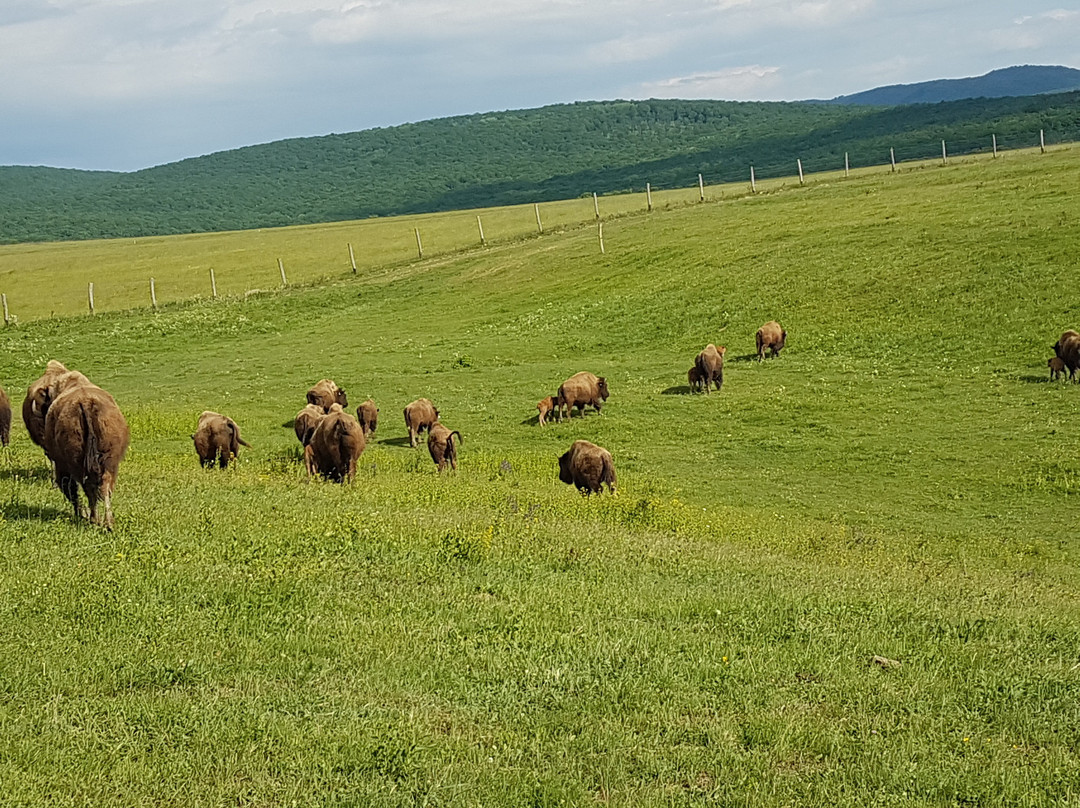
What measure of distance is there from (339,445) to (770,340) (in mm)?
19886

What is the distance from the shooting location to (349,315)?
169ft

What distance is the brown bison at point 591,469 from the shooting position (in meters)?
21.0

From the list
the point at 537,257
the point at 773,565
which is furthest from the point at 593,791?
the point at 537,257

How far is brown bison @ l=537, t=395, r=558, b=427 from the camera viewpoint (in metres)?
29.0

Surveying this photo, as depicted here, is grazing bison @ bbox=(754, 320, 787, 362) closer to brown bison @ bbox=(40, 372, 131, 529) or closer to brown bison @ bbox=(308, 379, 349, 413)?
brown bison @ bbox=(308, 379, 349, 413)

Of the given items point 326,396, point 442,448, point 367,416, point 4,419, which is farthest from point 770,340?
point 4,419

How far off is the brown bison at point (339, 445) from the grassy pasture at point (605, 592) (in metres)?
0.47

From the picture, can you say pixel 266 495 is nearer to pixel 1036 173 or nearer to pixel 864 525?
pixel 864 525

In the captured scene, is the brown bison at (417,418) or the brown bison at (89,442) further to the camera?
the brown bison at (417,418)

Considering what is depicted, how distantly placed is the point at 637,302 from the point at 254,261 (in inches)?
1589

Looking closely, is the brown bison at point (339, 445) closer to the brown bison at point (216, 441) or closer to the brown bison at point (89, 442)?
the brown bison at point (216, 441)

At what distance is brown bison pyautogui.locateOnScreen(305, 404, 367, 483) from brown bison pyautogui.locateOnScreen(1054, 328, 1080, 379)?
19262 millimetres

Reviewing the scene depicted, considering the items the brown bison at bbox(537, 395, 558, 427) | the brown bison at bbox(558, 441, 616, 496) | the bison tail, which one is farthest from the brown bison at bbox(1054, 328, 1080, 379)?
the bison tail

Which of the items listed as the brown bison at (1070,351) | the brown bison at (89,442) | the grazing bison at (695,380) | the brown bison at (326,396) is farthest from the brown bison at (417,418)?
the brown bison at (1070,351)
